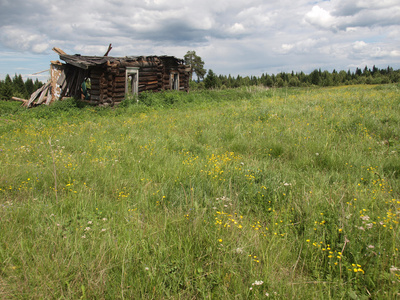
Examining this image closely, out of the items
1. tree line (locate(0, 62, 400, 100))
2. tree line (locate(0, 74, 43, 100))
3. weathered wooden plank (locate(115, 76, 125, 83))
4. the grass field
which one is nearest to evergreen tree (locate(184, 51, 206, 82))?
tree line (locate(0, 62, 400, 100))

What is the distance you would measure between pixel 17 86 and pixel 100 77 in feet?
120

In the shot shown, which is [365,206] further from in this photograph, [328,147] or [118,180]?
[118,180]

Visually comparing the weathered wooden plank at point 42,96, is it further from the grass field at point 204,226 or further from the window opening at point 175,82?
the grass field at point 204,226

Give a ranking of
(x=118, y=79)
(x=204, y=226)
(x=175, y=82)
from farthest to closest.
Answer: (x=175, y=82) < (x=118, y=79) < (x=204, y=226)

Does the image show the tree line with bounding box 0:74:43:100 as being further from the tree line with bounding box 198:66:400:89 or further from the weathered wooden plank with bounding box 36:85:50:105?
the tree line with bounding box 198:66:400:89

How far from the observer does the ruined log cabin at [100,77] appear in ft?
49.8

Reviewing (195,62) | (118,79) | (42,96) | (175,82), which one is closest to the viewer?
(118,79)

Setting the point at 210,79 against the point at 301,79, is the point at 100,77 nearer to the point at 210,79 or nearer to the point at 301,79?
the point at 210,79

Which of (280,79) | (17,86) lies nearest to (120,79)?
(17,86)

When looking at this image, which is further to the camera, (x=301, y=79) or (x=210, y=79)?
(x=301, y=79)

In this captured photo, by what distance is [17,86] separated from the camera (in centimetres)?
4150

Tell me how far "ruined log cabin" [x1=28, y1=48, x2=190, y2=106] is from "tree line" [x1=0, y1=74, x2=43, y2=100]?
910 inches

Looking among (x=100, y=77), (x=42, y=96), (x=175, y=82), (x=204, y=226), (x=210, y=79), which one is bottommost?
(x=204, y=226)

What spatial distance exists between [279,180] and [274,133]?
3127 mm
